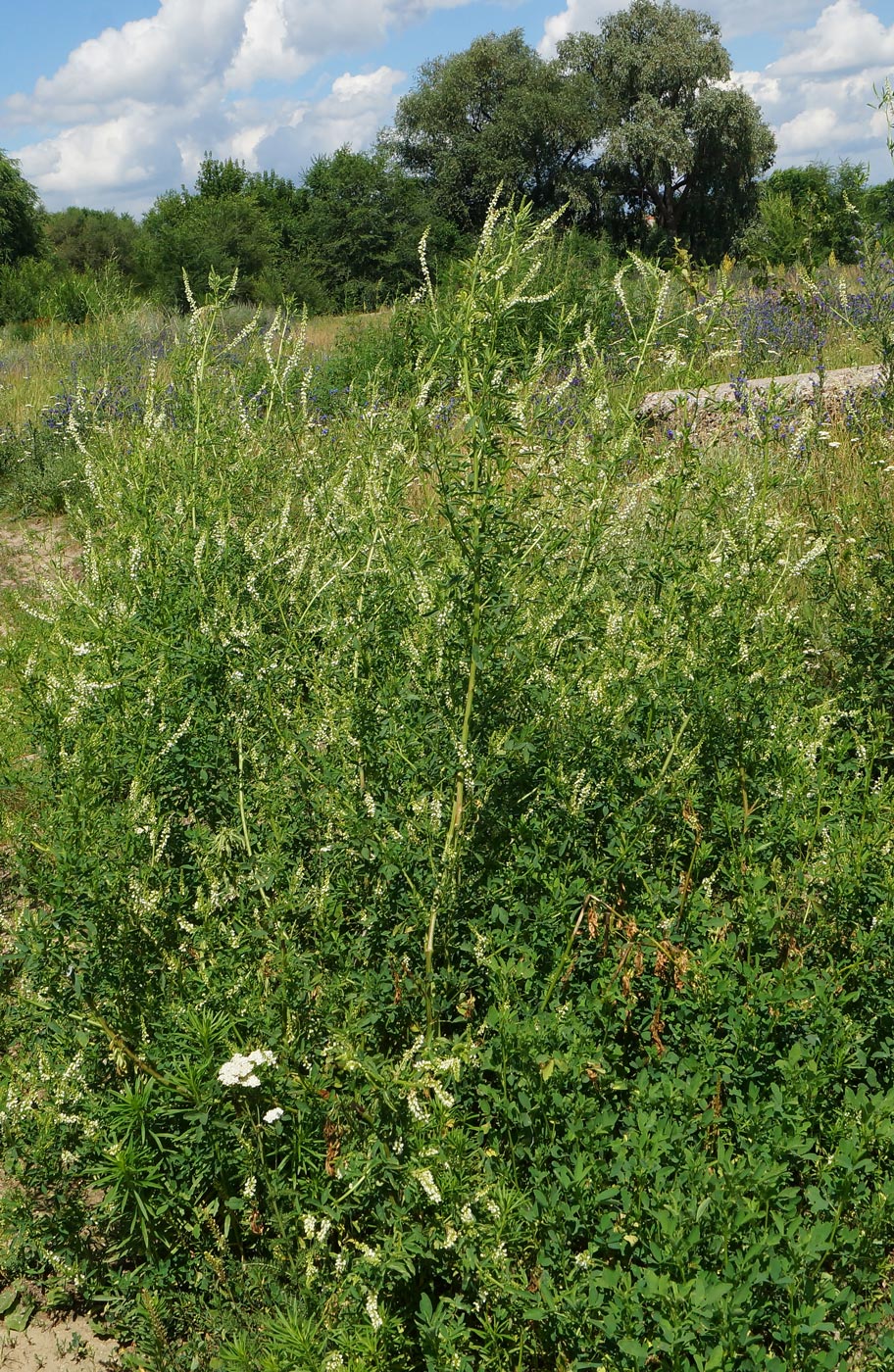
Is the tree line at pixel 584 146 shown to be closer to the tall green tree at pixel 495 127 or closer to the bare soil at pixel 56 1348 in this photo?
the tall green tree at pixel 495 127

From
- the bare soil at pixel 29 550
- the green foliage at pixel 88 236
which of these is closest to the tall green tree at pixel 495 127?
the green foliage at pixel 88 236

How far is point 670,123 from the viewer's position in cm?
3991

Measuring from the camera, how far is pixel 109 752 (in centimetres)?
278

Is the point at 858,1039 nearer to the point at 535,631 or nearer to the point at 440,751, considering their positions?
the point at 440,751

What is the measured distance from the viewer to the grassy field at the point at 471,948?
197 centimetres

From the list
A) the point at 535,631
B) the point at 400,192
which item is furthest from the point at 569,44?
the point at 535,631

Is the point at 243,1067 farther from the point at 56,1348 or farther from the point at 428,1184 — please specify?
the point at 56,1348

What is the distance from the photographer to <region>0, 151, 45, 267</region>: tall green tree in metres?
34.2

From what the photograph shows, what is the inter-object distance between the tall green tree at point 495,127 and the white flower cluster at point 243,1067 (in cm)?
4064

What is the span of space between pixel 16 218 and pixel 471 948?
3903 cm

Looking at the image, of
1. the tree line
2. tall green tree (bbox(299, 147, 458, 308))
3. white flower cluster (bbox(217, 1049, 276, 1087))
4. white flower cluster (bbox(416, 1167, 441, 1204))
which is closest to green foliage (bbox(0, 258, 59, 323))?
tall green tree (bbox(299, 147, 458, 308))

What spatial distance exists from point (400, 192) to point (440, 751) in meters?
32.8

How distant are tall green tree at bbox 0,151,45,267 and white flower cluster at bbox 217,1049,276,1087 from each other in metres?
36.1

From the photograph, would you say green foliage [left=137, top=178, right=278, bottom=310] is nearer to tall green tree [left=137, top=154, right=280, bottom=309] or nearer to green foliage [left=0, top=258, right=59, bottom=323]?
tall green tree [left=137, top=154, right=280, bottom=309]
